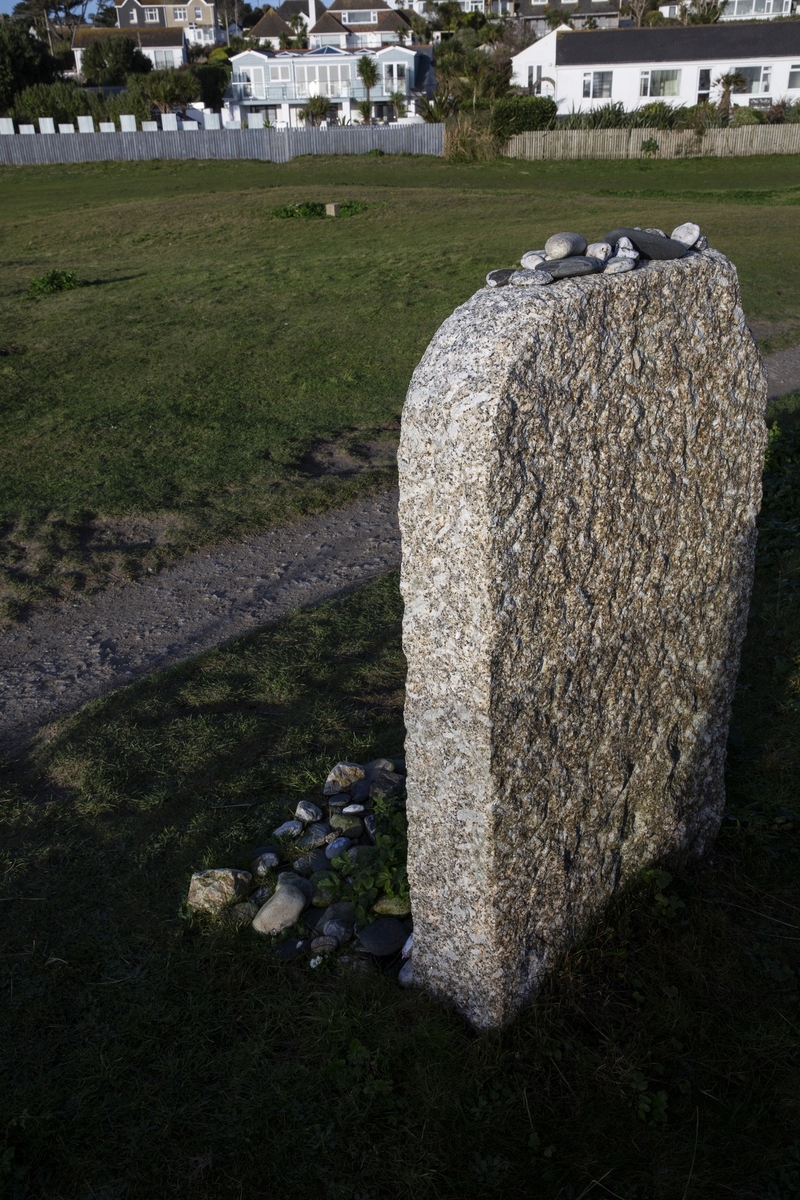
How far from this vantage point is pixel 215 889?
3793 millimetres

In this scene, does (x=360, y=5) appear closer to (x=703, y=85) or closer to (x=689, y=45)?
(x=689, y=45)

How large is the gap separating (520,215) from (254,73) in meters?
55.5

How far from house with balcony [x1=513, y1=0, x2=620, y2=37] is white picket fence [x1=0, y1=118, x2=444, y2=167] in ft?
175

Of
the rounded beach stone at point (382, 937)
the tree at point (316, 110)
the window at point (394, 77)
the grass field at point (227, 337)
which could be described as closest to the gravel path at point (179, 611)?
the grass field at point (227, 337)

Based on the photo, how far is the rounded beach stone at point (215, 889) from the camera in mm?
3770

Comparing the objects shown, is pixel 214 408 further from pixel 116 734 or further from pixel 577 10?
pixel 577 10

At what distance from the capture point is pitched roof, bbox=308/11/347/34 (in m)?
78.1

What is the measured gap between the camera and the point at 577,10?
88.6m

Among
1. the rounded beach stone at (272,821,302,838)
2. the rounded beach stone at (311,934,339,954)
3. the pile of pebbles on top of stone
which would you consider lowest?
the rounded beach stone at (272,821,302,838)

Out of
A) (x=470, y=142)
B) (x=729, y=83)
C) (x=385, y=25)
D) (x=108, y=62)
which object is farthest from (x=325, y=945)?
(x=385, y=25)

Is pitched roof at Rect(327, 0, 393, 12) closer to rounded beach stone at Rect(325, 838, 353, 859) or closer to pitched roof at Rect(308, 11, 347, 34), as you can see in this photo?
pitched roof at Rect(308, 11, 347, 34)

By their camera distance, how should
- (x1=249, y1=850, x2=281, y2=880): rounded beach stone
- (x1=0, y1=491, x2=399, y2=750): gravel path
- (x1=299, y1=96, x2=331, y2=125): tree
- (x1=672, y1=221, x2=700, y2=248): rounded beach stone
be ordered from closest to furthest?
(x1=672, y1=221, x2=700, y2=248): rounded beach stone
(x1=249, y1=850, x2=281, y2=880): rounded beach stone
(x1=0, y1=491, x2=399, y2=750): gravel path
(x1=299, y1=96, x2=331, y2=125): tree

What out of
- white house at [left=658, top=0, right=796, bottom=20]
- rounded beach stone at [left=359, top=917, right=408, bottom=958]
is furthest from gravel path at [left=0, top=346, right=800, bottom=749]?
white house at [left=658, top=0, right=796, bottom=20]

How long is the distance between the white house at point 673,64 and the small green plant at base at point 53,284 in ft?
144
